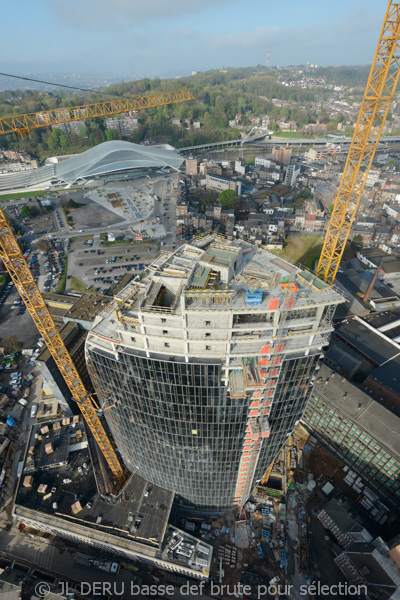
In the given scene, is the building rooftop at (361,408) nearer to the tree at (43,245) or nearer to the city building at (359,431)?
the city building at (359,431)

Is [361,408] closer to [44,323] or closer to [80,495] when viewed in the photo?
[80,495]

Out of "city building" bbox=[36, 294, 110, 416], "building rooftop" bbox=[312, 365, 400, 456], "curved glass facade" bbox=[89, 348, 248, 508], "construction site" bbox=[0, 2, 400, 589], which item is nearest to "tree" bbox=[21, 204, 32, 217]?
"city building" bbox=[36, 294, 110, 416]

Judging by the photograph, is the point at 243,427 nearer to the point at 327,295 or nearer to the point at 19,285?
the point at 327,295

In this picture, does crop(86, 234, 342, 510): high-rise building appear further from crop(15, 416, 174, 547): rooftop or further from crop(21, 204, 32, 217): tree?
crop(21, 204, 32, 217): tree

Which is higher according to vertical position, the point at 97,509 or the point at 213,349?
the point at 213,349

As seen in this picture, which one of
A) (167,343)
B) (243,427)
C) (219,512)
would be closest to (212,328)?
(167,343)

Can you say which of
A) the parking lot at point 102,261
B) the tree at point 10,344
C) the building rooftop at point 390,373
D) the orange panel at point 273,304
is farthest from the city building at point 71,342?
the building rooftop at point 390,373

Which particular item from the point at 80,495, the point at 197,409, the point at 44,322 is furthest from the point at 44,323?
the point at 80,495
